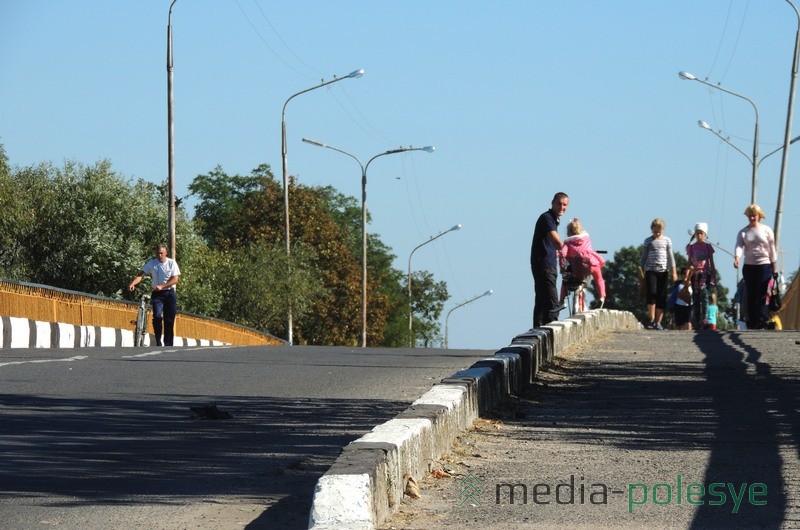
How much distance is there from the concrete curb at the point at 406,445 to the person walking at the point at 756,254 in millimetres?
8910

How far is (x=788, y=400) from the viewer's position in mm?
11945

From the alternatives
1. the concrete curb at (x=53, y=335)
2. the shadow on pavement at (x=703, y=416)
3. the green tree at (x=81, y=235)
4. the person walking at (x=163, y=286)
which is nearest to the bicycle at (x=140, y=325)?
the concrete curb at (x=53, y=335)

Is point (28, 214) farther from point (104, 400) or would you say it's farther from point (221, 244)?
point (104, 400)

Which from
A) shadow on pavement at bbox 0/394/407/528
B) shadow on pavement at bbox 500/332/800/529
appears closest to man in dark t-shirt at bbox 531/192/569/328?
shadow on pavement at bbox 500/332/800/529

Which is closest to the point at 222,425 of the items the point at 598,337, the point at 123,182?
the point at 598,337

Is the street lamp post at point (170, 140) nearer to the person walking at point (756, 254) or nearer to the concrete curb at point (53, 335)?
the concrete curb at point (53, 335)

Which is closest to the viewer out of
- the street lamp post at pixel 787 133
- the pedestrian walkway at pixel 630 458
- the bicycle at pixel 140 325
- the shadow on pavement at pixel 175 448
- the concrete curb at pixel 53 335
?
the pedestrian walkway at pixel 630 458

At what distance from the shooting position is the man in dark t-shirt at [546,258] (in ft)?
60.8

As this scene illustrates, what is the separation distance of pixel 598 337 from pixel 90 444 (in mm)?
13750

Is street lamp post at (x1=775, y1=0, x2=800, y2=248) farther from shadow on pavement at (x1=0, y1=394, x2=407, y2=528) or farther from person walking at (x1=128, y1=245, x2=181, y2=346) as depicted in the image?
shadow on pavement at (x1=0, y1=394, x2=407, y2=528)

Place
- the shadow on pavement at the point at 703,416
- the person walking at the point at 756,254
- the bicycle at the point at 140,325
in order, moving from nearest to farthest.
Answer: the shadow on pavement at the point at 703,416 → the person walking at the point at 756,254 → the bicycle at the point at 140,325

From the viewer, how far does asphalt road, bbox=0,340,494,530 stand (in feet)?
23.9

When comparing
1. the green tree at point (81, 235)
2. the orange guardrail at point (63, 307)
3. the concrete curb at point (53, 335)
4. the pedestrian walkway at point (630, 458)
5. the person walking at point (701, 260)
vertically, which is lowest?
the pedestrian walkway at point (630, 458)

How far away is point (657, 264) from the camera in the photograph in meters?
24.0
